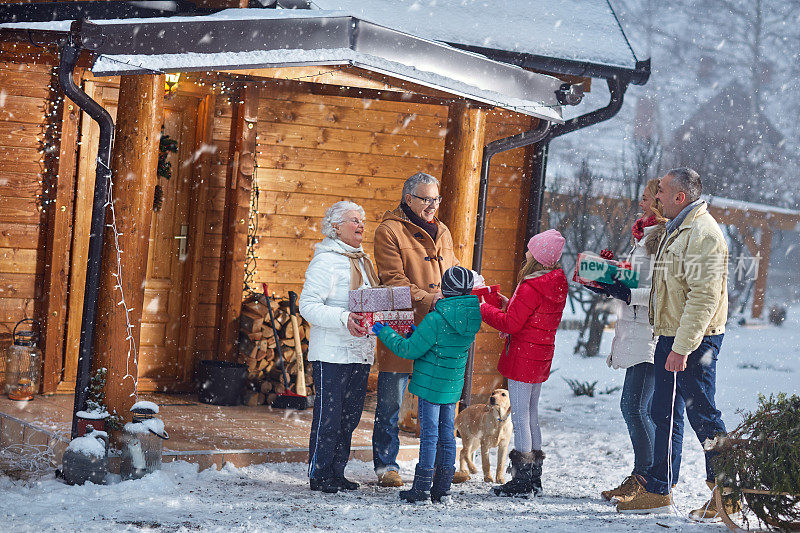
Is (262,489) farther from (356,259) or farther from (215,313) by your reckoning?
(215,313)

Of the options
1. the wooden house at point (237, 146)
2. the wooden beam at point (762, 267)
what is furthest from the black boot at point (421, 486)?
the wooden beam at point (762, 267)

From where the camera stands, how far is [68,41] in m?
4.59

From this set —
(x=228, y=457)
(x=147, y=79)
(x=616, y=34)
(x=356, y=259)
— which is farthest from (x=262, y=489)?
(x=616, y=34)

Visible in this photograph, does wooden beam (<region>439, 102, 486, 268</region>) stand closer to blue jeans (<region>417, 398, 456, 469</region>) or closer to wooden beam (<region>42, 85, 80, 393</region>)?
blue jeans (<region>417, 398, 456, 469</region>)

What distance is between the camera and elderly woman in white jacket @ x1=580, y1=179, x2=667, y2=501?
491 centimetres

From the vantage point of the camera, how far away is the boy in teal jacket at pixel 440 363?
4566mm

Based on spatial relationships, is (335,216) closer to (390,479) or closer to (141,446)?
(390,479)

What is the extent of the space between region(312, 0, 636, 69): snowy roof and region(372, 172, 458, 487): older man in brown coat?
6.48 ft

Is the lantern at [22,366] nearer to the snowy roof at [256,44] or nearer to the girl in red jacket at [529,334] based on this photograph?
the snowy roof at [256,44]

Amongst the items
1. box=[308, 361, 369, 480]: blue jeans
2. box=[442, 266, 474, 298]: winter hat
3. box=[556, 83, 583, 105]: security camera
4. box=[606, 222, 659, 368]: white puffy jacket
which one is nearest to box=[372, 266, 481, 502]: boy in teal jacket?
box=[442, 266, 474, 298]: winter hat

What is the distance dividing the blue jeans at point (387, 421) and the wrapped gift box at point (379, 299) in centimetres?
63

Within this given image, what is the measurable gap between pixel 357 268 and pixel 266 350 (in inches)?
105

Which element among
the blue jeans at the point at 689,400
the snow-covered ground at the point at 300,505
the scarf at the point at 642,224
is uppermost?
the scarf at the point at 642,224

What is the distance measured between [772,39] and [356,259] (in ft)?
78.0
